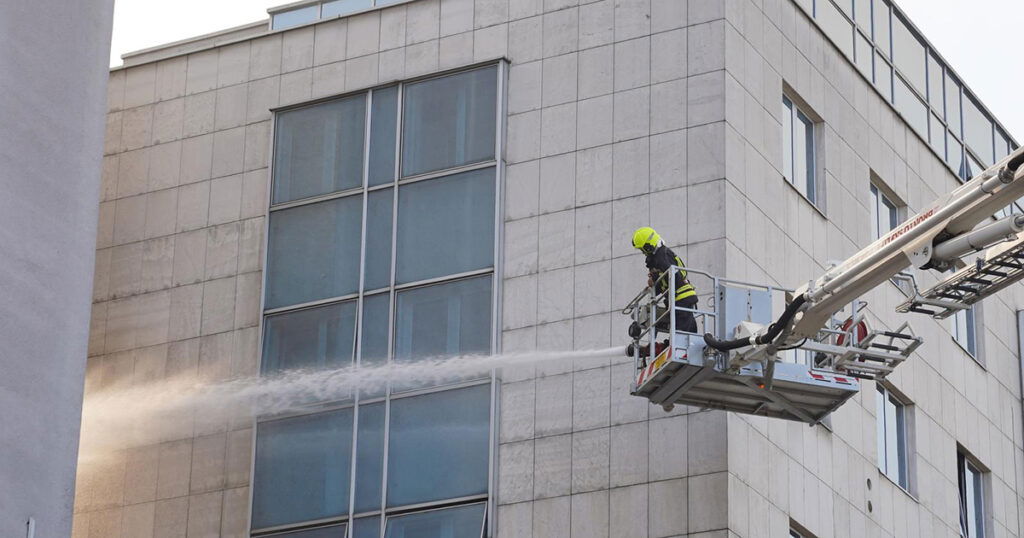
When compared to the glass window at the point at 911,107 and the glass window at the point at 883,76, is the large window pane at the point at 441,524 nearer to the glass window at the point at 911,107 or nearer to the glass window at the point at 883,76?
the glass window at the point at 883,76

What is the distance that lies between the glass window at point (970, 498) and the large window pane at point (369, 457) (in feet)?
39.7

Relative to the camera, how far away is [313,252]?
3969cm

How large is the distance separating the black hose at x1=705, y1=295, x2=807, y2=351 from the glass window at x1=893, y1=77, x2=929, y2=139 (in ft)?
44.0

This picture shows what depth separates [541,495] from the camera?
3547 cm

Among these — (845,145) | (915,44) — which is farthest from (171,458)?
(915,44)

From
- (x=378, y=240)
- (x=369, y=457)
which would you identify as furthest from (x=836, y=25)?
(x=369, y=457)

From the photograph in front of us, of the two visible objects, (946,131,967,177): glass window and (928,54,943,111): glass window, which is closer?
(928,54,943,111): glass window

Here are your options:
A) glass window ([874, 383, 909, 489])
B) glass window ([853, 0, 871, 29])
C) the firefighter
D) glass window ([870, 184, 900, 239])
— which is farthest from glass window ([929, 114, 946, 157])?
the firefighter

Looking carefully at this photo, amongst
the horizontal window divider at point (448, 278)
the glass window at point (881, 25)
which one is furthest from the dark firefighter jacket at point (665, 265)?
the glass window at point (881, 25)

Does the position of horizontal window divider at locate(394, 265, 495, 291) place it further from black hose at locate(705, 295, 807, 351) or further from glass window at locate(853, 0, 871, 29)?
glass window at locate(853, 0, 871, 29)

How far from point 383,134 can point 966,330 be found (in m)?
13.5

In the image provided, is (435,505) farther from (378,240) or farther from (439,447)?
(378,240)

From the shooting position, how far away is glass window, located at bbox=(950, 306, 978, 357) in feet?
143

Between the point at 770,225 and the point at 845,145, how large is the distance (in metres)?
4.25
